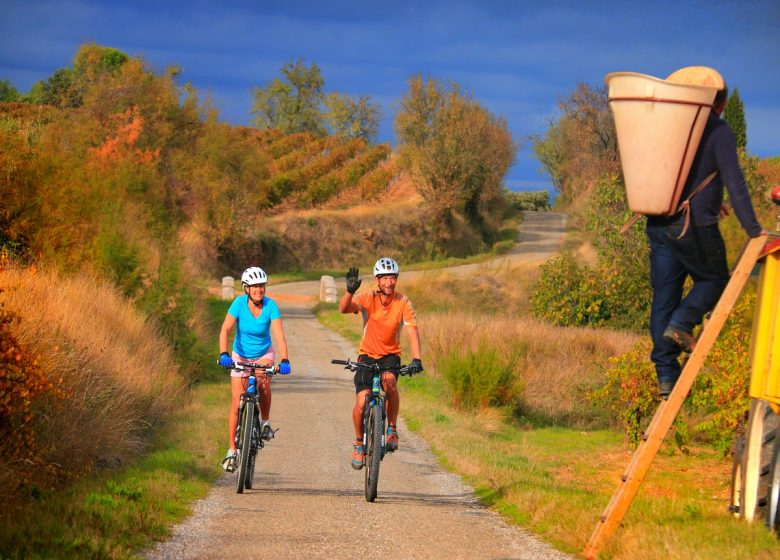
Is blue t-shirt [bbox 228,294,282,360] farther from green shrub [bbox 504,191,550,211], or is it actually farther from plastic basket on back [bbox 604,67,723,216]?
green shrub [bbox 504,191,550,211]

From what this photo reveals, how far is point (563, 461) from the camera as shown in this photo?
1534 cm

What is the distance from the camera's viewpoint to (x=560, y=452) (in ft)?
53.3

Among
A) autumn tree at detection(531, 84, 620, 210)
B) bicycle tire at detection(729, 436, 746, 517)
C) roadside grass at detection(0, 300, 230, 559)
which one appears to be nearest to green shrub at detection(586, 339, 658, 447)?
roadside grass at detection(0, 300, 230, 559)

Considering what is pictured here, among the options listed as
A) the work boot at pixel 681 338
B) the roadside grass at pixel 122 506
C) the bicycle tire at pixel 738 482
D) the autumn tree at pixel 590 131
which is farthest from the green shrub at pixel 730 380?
the autumn tree at pixel 590 131

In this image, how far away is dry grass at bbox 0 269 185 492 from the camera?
9.78 m

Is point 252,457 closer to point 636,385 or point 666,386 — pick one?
point 666,386

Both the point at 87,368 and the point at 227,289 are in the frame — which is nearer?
the point at 87,368

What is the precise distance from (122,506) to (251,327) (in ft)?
8.32

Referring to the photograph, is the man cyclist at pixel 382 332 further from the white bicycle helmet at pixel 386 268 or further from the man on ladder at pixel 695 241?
the man on ladder at pixel 695 241

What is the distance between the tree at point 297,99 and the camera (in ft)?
331

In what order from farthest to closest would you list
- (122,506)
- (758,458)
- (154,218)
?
(154,218) → (122,506) → (758,458)

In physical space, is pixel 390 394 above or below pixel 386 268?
below

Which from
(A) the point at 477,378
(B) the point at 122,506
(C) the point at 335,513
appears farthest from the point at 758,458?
(A) the point at 477,378

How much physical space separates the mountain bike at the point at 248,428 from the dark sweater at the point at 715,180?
16.7 feet
